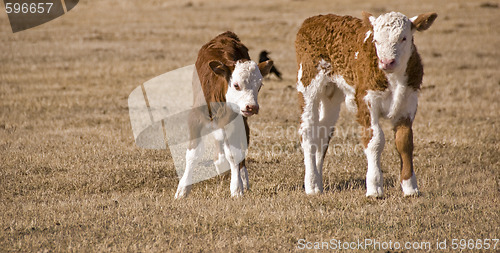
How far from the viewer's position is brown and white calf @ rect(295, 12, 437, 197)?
6.36 metres

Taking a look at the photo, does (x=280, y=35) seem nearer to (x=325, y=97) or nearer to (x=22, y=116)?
(x=22, y=116)

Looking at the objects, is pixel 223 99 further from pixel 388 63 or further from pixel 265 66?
pixel 388 63

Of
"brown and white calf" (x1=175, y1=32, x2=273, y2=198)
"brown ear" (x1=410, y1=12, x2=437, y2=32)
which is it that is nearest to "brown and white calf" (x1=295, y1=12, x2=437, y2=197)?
"brown ear" (x1=410, y1=12, x2=437, y2=32)

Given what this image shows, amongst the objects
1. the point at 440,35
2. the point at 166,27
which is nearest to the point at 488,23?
the point at 440,35

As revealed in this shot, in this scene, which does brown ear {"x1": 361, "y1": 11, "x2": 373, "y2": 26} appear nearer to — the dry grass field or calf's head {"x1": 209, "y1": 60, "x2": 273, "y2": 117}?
calf's head {"x1": 209, "y1": 60, "x2": 273, "y2": 117}

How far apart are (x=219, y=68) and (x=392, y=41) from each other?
6.10 ft

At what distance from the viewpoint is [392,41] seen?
6.23m

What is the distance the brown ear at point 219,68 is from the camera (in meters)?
7.05

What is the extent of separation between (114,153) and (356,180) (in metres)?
3.44

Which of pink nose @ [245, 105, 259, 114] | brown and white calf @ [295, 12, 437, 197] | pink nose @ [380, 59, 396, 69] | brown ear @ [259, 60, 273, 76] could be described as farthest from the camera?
brown ear @ [259, 60, 273, 76]

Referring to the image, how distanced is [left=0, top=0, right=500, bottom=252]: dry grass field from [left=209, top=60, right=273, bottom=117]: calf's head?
100 cm

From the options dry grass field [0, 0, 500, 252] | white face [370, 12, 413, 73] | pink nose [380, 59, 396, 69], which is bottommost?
dry grass field [0, 0, 500, 252]

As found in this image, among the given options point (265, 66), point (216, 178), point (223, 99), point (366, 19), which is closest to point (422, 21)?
point (366, 19)

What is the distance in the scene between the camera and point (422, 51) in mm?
20562
